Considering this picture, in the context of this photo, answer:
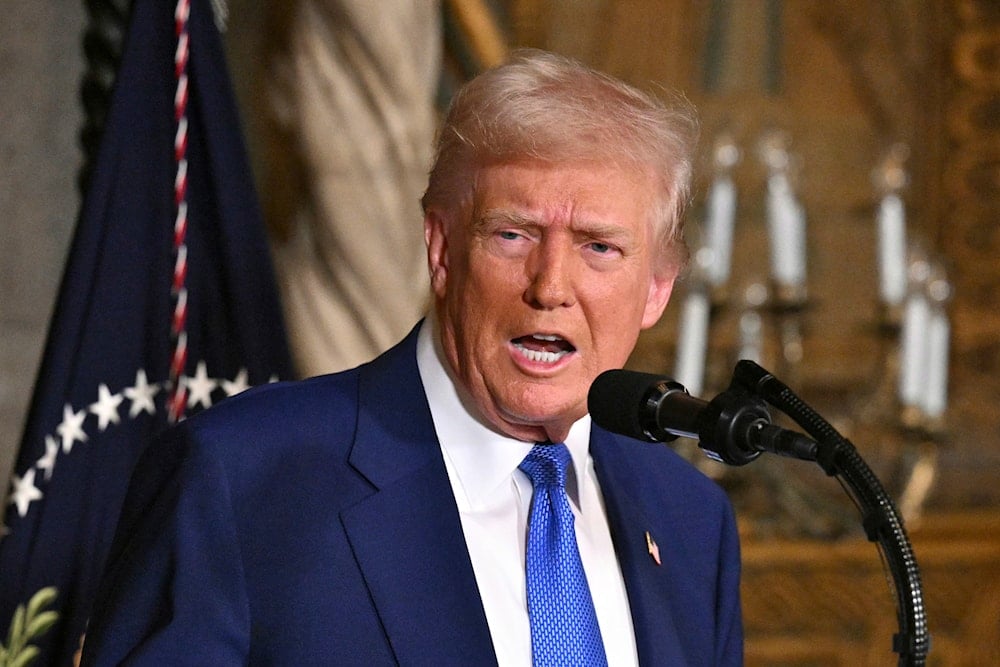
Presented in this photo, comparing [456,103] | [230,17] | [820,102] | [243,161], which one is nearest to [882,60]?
[820,102]

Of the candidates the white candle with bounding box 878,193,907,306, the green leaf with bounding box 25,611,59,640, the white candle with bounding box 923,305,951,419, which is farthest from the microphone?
the white candle with bounding box 923,305,951,419

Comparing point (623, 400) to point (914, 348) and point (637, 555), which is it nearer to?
point (637, 555)

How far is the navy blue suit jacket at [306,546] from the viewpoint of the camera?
1806 millimetres

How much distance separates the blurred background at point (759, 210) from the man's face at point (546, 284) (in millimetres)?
1122

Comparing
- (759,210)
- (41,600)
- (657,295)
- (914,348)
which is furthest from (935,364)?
(41,600)

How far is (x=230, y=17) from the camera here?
3496 millimetres

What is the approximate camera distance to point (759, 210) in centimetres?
610

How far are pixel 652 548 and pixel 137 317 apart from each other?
104cm

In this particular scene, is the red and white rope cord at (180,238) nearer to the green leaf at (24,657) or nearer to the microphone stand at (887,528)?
the green leaf at (24,657)

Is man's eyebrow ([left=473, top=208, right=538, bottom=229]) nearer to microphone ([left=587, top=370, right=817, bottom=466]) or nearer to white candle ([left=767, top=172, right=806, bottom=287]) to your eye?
microphone ([left=587, top=370, right=817, bottom=466])

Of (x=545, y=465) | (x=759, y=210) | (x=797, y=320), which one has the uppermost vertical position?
(x=759, y=210)

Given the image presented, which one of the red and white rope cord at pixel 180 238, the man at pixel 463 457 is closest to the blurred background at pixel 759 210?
the red and white rope cord at pixel 180 238

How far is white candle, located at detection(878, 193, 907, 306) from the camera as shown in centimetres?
427

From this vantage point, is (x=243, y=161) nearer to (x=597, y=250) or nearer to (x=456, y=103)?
(x=456, y=103)
